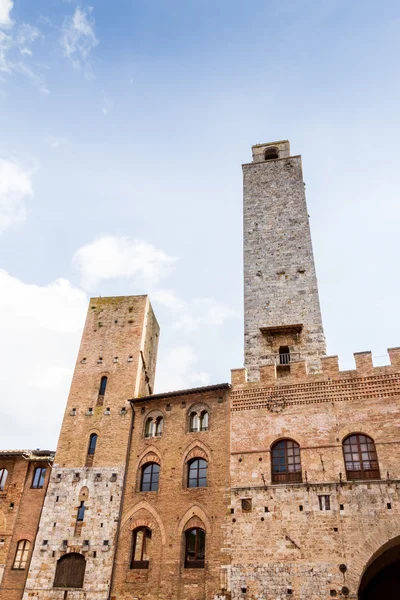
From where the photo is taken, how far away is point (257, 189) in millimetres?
28516

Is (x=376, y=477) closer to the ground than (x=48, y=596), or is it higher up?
higher up

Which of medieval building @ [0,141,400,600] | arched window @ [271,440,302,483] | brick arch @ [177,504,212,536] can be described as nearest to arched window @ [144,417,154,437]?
medieval building @ [0,141,400,600]

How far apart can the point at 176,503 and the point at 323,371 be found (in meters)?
7.91

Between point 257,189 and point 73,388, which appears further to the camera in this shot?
point 257,189

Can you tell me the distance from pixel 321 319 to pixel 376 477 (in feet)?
25.9

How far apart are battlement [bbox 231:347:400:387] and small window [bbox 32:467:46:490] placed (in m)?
9.88

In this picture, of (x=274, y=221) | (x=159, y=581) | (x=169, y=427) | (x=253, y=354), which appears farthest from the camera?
(x=274, y=221)

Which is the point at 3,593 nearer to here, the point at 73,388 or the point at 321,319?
the point at 73,388

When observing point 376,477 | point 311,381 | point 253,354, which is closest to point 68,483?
point 253,354

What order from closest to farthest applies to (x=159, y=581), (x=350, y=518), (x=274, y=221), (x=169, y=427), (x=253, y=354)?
(x=350, y=518) < (x=159, y=581) < (x=169, y=427) < (x=253, y=354) < (x=274, y=221)

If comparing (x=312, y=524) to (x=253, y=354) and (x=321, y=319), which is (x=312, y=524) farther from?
(x=321, y=319)

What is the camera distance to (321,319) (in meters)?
22.7

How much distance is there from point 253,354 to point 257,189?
36.1 feet

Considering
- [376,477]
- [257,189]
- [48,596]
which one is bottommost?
[48,596]
